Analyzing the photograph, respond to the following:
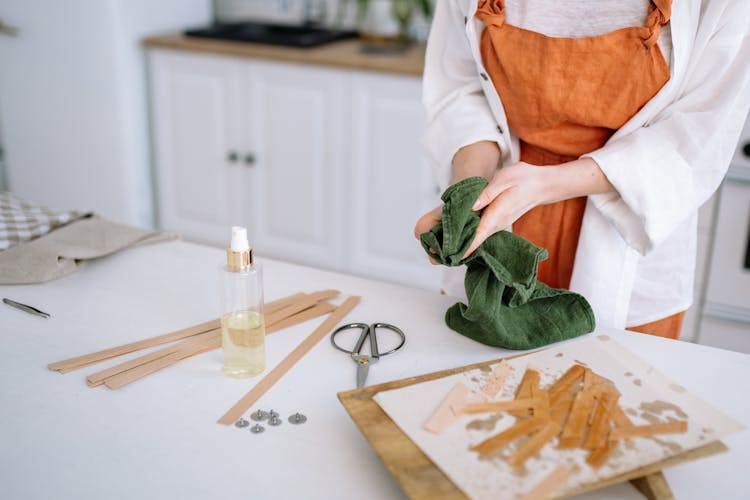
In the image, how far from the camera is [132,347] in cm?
105

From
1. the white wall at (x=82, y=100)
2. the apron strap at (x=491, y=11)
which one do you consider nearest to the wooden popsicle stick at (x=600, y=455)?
the apron strap at (x=491, y=11)

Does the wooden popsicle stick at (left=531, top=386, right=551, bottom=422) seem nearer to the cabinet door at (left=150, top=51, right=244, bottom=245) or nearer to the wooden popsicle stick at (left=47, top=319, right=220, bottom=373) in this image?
the wooden popsicle stick at (left=47, top=319, right=220, bottom=373)

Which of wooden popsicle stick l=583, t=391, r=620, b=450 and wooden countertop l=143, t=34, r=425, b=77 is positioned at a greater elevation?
wooden countertop l=143, t=34, r=425, b=77

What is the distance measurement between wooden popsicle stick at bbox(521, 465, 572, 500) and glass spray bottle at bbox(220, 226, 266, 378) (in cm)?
40

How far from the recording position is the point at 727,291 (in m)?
2.42

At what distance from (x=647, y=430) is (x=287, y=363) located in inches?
17.3

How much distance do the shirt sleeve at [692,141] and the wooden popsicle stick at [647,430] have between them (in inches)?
16.4

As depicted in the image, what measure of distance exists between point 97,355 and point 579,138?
0.80m

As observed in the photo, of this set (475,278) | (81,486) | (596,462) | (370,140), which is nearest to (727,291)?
(370,140)

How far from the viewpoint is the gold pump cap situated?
3.08 feet

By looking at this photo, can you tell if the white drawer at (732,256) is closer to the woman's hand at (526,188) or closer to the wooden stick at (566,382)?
the woman's hand at (526,188)

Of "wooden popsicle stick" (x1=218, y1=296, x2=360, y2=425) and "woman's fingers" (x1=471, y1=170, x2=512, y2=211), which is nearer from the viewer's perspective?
"wooden popsicle stick" (x1=218, y1=296, x2=360, y2=425)

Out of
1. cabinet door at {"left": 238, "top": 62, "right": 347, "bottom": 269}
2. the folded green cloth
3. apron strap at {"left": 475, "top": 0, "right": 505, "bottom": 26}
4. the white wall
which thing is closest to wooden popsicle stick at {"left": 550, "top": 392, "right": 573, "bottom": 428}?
the folded green cloth

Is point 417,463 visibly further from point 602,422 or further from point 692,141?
point 692,141
